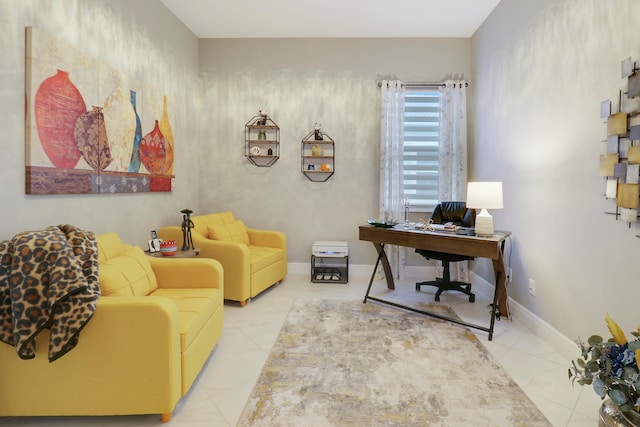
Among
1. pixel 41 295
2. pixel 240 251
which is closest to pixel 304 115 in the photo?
pixel 240 251

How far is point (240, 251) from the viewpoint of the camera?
11.0 feet

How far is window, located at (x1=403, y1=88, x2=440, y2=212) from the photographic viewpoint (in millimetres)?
4344

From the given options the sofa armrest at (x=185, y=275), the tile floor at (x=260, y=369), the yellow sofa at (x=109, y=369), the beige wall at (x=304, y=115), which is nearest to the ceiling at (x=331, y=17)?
the beige wall at (x=304, y=115)

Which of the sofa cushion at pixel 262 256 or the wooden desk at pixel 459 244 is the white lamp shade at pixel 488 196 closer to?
the wooden desk at pixel 459 244

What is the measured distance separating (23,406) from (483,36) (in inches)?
192

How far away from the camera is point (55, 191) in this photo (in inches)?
88.8

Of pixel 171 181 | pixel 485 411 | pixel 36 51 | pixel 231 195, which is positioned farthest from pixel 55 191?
Result: pixel 485 411

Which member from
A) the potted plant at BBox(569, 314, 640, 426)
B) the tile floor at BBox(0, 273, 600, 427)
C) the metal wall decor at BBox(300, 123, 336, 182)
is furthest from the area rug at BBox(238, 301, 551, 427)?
the metal wall decor at BBox(300, 123, 336, 182)

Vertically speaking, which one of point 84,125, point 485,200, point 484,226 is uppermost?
point 84,125

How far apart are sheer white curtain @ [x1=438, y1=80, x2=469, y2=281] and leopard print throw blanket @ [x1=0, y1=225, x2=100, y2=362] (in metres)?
3.76

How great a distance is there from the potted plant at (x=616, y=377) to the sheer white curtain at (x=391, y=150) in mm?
3060

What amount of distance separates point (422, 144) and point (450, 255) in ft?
4.98

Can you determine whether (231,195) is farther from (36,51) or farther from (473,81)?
(473,81)

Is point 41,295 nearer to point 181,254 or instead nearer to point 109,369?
point 109,369
